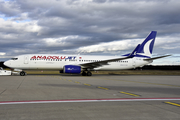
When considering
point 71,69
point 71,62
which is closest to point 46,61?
point 71,62

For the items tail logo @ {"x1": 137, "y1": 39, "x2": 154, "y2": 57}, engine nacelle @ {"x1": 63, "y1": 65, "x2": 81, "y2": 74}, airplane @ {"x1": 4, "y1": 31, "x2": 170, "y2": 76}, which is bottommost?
engine nacelle @ {"x1": 63, "y1": 65, "x2": 81, "y2": 74}

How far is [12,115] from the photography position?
472 centimetres

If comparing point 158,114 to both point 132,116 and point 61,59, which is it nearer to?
point 132,116

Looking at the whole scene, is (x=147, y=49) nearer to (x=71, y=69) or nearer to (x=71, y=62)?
(x=71, y=62)

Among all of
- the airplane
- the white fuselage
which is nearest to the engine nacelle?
→ the airplane

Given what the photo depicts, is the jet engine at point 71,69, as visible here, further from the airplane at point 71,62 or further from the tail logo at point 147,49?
the tail logo at point 147,49

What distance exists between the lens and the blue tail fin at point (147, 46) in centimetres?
3294

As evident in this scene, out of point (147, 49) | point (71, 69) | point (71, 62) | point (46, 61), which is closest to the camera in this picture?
point (71, 69)

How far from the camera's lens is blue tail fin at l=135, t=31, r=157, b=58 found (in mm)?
32938

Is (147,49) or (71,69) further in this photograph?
(147,49)

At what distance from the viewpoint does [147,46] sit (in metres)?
33.3

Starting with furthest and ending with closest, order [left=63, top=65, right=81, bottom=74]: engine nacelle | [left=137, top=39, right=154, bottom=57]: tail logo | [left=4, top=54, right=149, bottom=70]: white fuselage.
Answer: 1. [left=137, top=39, right=154, bottom=57]: tail logo
2. [left=4, top=54, right=149, bottom=70]: white fuselage
3. [left=63, top=65, right=81, bottom=74]: engine nacelle

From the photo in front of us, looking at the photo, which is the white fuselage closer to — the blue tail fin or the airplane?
the airplane

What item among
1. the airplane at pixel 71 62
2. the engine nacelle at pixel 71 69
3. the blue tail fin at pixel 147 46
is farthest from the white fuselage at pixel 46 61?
the blue tail fin at pixel 147 46
